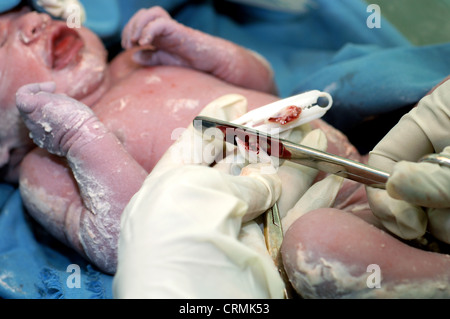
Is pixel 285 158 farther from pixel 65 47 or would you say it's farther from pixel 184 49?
pixel 65 47

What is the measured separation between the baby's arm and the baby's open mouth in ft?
0.40

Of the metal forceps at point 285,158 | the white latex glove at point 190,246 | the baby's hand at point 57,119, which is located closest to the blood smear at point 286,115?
the metal forceps at point 285,158

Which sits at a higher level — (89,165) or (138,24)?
(138,24)

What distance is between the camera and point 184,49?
3.95 feet

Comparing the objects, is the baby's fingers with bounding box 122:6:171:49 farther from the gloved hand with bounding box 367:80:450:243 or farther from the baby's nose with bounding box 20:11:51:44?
the gloved hand with bounding box 367:80:450:243

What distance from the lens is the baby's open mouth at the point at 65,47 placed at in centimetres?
114

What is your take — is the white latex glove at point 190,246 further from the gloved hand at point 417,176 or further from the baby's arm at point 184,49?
the baby's arm at point 184,49

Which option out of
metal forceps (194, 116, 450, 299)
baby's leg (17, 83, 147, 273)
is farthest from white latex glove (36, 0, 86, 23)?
metal forceps (194, 116, 450, 299)

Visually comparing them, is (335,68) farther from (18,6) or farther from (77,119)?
(18,6)

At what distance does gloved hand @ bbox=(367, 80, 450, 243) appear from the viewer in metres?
0.61

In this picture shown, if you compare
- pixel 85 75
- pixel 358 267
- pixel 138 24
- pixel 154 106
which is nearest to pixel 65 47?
pixel 85 75

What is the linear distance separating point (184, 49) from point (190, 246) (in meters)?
0.73

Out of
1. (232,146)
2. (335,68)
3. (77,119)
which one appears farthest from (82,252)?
(335,68)

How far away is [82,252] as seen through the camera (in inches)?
38.7
